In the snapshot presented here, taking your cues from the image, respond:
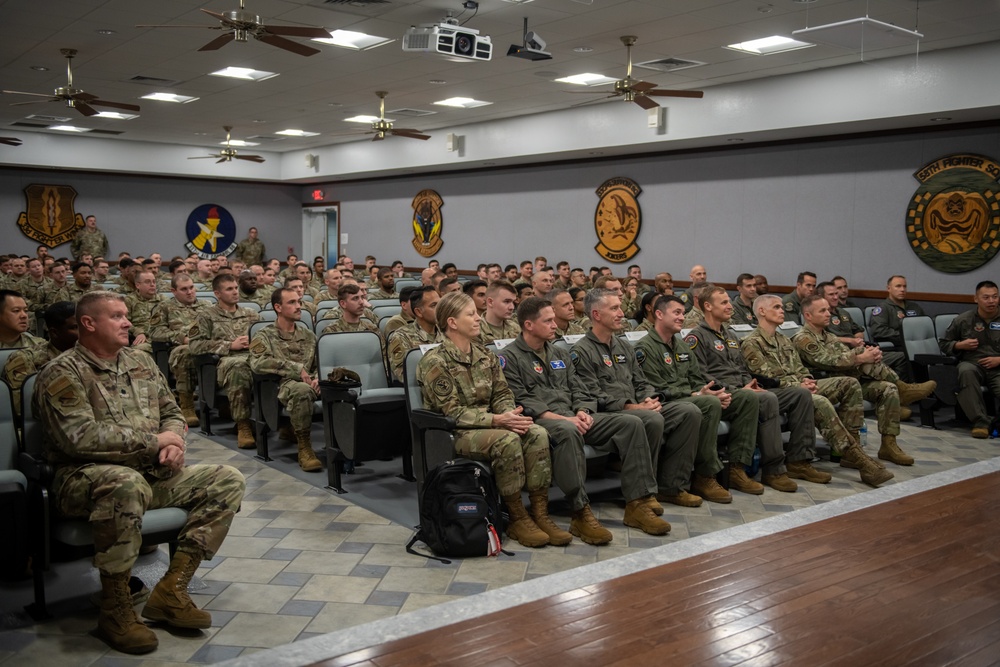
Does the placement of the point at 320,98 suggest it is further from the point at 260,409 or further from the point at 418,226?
the point at 260,409

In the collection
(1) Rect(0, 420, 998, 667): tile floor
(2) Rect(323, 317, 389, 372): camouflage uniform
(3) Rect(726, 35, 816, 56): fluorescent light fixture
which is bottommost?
(1) Rect(0, 420, 998, 667): tile floor

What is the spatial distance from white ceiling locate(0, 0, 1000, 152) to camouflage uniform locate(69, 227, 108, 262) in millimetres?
4145

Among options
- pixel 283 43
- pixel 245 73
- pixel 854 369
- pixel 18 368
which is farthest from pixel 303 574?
pixel 245 73

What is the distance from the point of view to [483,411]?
414 centimetres

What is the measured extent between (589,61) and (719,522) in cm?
599

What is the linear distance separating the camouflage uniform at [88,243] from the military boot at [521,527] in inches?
595

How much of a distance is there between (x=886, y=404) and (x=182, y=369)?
5.41 m

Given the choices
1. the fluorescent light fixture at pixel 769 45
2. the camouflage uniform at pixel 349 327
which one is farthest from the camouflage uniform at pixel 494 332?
the fluorescent light fixture at pixel 769 45

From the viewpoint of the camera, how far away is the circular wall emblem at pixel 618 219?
1238 cm

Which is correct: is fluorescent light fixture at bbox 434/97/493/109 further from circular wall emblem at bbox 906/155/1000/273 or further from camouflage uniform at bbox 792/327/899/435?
camouflage uniform at bbox 792/327/899/435

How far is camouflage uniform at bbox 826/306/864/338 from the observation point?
7945mm

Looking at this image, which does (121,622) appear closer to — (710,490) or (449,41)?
(710,490)

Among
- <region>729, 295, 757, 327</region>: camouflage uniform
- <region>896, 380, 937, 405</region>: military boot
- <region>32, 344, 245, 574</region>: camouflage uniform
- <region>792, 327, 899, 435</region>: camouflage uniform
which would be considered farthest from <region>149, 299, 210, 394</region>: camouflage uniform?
<region>896, 380, 937, 405</region>: military boot

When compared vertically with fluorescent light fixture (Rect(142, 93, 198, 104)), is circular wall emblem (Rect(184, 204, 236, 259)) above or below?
below
